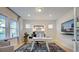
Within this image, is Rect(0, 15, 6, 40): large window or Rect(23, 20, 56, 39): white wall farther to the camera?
Rect(23, 20, 56, 39): white wall

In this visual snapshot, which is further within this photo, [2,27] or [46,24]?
[46,24]

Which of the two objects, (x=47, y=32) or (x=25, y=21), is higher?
(x=25, y=21)

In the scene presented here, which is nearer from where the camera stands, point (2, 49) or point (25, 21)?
point (2, 49)

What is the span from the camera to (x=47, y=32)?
8023 mm

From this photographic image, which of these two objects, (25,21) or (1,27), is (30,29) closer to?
(25,21)

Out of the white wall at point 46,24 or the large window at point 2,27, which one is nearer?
the large window at point 2,27

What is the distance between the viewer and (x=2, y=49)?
102 inches

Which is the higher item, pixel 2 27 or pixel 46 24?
pixel 46 24
